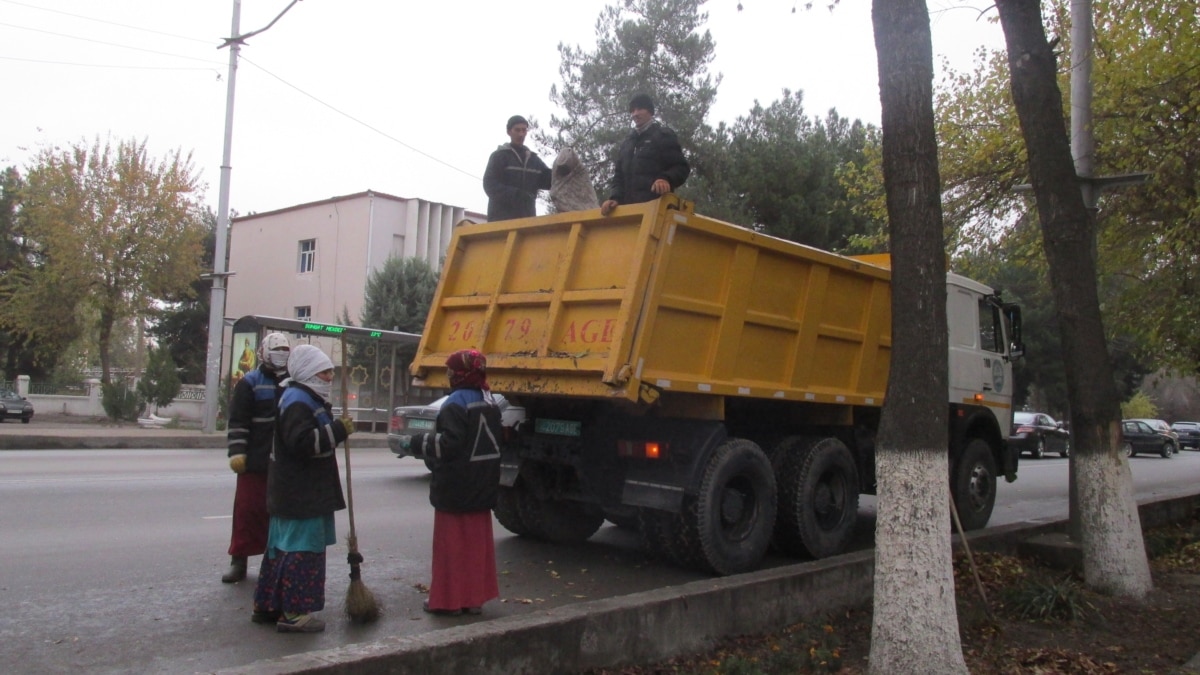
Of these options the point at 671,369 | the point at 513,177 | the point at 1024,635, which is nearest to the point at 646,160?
the point at 513,177

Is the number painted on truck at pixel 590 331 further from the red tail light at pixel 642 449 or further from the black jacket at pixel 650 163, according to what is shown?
the black jacket at pixel 650 163

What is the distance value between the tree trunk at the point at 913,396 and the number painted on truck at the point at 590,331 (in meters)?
1.89

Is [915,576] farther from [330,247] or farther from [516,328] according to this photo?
[330,247]

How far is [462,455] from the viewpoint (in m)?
5.49

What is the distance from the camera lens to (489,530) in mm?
5664

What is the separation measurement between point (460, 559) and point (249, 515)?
1.71 meters

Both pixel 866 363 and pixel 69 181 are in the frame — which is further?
pixel 69 181

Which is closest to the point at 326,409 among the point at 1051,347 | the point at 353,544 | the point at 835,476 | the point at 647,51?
the point at 353,544

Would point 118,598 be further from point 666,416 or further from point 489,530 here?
point 666,416

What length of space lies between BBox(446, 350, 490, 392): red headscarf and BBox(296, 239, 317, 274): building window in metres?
36.2

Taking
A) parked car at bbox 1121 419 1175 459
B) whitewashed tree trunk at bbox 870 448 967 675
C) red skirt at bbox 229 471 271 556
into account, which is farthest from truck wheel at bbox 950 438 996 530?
parked car at bbox 1121 419 1175 459

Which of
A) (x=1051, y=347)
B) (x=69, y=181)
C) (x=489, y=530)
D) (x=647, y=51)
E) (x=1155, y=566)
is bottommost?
(x=1155, y=566)

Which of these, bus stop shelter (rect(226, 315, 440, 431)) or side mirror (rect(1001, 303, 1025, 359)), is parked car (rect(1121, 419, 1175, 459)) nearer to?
bus stop shelter (rect(226, 315, 440, 431))

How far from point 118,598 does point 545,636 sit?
9.70 feet
